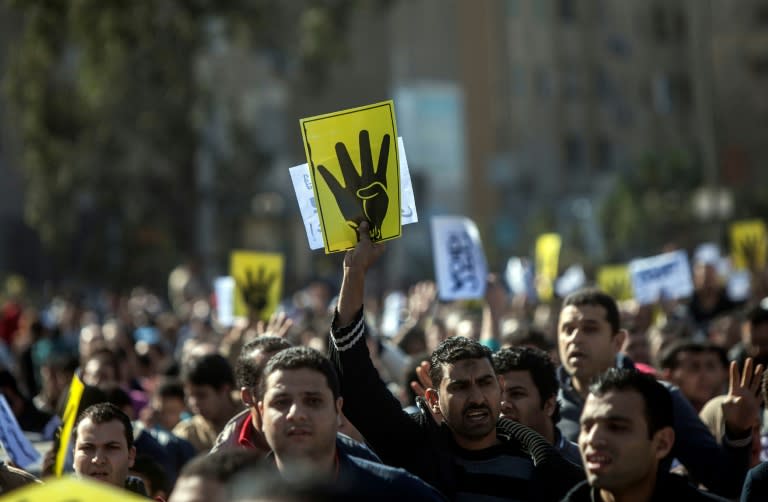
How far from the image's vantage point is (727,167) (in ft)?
186

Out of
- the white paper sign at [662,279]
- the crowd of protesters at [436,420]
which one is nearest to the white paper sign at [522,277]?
the white paper sign at [662,279]

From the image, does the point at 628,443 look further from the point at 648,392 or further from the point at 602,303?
the point at 602,303

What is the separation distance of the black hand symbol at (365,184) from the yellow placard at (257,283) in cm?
634

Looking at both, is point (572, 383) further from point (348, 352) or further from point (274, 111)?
point (274, 111)

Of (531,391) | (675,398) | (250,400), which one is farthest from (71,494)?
(675,398)

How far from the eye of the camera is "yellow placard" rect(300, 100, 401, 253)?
6.38m

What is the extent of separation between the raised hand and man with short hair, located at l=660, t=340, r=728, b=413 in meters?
2.12

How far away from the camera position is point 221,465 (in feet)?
12.6

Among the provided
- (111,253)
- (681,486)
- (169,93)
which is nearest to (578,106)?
(111,253)

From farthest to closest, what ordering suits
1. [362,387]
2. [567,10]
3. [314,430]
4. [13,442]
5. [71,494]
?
[567,10] → [13,442] → [362,387] → [314,430] → [71,494]

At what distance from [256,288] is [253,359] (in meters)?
6.25

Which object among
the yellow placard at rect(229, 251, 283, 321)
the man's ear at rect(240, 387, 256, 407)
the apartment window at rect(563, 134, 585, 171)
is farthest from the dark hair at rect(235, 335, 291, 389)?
the apartment window at rect(563, 134, 585, 171)

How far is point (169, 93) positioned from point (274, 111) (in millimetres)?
18339

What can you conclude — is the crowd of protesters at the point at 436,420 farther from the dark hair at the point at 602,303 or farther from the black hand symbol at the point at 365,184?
the black hand symbol at the point at 365,184
